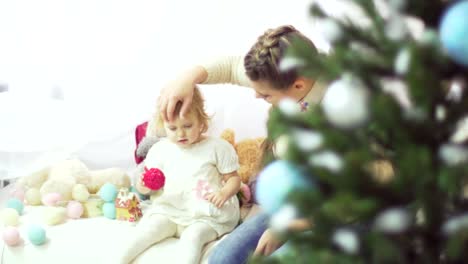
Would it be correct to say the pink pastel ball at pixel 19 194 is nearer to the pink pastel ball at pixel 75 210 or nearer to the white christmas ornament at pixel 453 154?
the pink pastel ball at pixel 75 210

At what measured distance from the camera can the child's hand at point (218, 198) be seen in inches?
58.4

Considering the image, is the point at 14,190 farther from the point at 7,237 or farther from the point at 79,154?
the point at 7,237

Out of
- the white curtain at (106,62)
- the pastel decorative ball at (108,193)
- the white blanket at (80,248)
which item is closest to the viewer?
the white blanket at (80,248)

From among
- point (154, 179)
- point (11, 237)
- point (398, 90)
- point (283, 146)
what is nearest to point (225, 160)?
point (154, 179)

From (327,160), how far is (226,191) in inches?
42.8

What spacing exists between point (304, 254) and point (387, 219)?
79mm

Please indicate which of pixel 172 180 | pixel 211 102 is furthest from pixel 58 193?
pixel 211 102

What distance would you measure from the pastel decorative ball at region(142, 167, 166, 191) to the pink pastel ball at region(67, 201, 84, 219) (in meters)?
0.21

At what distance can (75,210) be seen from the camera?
1607 mm

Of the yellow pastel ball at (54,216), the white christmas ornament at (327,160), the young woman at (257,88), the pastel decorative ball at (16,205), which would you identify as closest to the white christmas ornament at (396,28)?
the white christmas ornament at (327,160)

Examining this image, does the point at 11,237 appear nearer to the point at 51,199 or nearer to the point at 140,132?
the point at 51,199

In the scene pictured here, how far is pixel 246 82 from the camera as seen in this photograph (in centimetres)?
148

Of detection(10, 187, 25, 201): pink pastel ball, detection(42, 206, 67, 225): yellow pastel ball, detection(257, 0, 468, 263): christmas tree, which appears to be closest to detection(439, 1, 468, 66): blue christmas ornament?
detection(257, 0, 468, 263): christmas tree

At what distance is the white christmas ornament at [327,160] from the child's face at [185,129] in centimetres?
106
